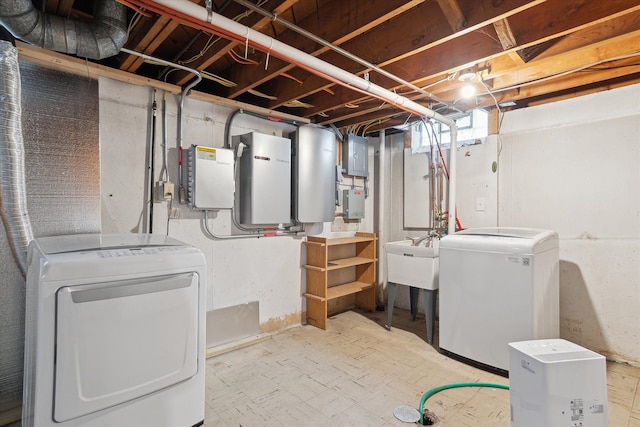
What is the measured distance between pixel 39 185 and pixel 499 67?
320 centimetres

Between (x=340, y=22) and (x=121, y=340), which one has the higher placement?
(x=340, y=22)

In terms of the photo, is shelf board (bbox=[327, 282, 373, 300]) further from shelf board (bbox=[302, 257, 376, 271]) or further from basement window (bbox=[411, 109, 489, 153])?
basement window (bbox=[411, 109, 489, 153])

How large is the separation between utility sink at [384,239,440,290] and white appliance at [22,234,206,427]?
207 centimetres

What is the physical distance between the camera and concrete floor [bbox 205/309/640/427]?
6.15ft

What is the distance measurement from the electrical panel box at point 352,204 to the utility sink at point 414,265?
73 centimetres

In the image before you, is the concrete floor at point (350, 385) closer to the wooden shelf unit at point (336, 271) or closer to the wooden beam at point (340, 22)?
the wooden shelf unit at point (336, 271)

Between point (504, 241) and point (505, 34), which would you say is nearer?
point (505, 34)

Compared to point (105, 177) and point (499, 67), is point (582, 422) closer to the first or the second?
point (499, 67)

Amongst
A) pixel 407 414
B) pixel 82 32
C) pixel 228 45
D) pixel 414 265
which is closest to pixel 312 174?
pixel 414 265

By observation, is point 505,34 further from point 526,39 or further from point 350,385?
point 350,385

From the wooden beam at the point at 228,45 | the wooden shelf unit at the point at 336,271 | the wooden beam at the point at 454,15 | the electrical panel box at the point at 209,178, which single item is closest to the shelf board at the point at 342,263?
the wooden shelf unit at the point at 336,271

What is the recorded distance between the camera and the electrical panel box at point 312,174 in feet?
10.2

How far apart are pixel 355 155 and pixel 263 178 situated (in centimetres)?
144

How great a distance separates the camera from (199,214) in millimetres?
2670
